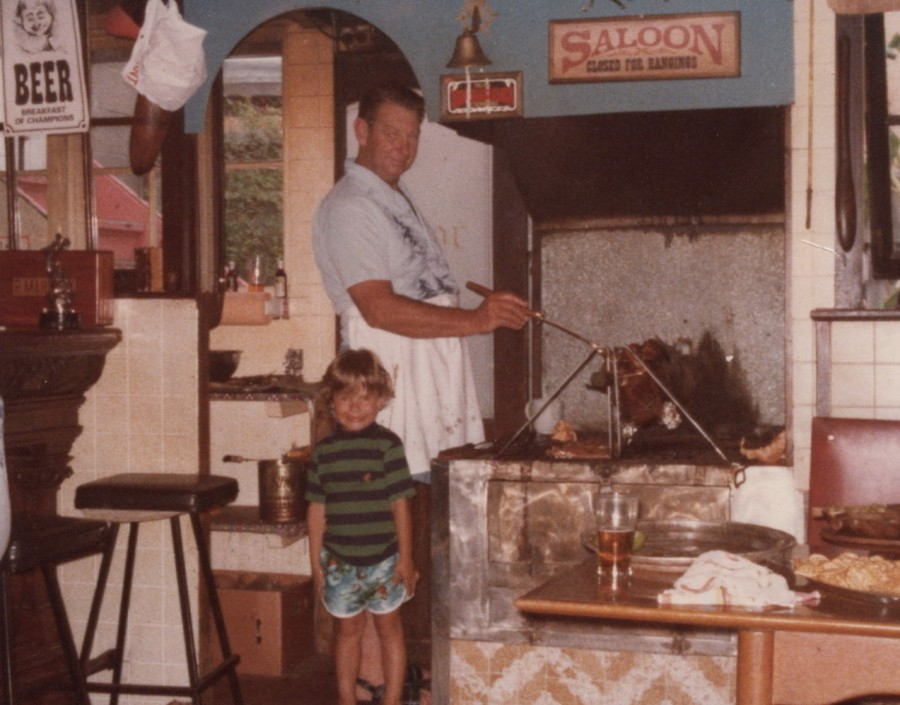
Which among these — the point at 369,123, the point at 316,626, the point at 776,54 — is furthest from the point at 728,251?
the point at 316,626

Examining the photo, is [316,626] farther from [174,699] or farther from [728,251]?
[728,251]

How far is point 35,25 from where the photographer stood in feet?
15.4

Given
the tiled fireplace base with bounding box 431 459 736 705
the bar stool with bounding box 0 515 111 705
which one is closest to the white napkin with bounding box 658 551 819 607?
the tiled fireplace base with bounding box 431 459 736 705

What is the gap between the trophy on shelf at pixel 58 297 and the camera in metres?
4.31

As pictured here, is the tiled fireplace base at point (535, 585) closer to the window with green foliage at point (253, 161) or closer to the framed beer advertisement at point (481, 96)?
the framed beer advertisement at point (481, 96)

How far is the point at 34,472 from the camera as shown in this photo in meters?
4.35

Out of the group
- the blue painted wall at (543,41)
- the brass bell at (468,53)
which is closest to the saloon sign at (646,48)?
the blue painted wall at (543,41)

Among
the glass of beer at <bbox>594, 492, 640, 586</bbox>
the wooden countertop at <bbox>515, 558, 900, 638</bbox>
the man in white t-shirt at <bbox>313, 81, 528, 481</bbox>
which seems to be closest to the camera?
the wooden countertop at <bbox>515, 558, 900, 638</bbox>

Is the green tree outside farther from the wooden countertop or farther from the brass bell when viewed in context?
the wooden countertop

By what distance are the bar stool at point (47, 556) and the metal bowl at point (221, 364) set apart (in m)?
2.42

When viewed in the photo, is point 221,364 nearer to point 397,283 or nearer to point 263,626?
point 263,626

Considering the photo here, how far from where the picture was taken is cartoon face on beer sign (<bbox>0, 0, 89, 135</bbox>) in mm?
4656

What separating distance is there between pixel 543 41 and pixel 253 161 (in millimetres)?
3482

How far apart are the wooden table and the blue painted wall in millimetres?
2322
